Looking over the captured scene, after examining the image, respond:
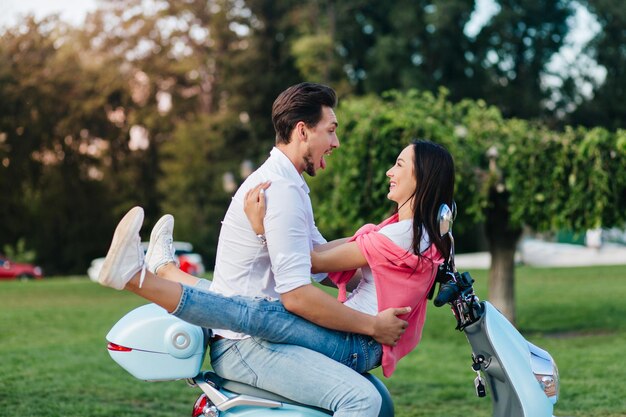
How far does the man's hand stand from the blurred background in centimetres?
2133

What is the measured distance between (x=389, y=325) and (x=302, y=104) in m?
0.76

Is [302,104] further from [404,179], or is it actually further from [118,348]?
[118,348]

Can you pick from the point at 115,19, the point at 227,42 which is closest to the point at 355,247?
the point at 227,42

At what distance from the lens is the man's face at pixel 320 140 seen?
3.18 metres

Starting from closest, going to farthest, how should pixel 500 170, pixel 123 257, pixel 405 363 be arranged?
pixel 123 257
pixel 405 363
pixel 500 170

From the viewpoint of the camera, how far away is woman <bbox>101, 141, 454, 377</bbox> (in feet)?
9.84

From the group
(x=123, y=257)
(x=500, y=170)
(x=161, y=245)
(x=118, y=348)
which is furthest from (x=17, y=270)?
(x=123, y=257)

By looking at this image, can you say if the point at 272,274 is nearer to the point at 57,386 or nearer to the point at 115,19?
the point at 57,386

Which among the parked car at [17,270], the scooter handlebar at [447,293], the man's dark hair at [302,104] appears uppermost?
the man's dark hair at [302,104]

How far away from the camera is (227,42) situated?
1512 inches

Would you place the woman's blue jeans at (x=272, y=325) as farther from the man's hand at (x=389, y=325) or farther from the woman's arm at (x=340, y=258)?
the woman's arm at (x=340, y=258)

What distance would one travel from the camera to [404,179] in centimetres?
318

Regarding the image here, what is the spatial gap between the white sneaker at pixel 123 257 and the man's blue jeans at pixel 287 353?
0.20 metres

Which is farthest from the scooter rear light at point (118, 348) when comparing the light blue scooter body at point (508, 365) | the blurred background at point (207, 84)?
the blurred background at point (207, 84)
